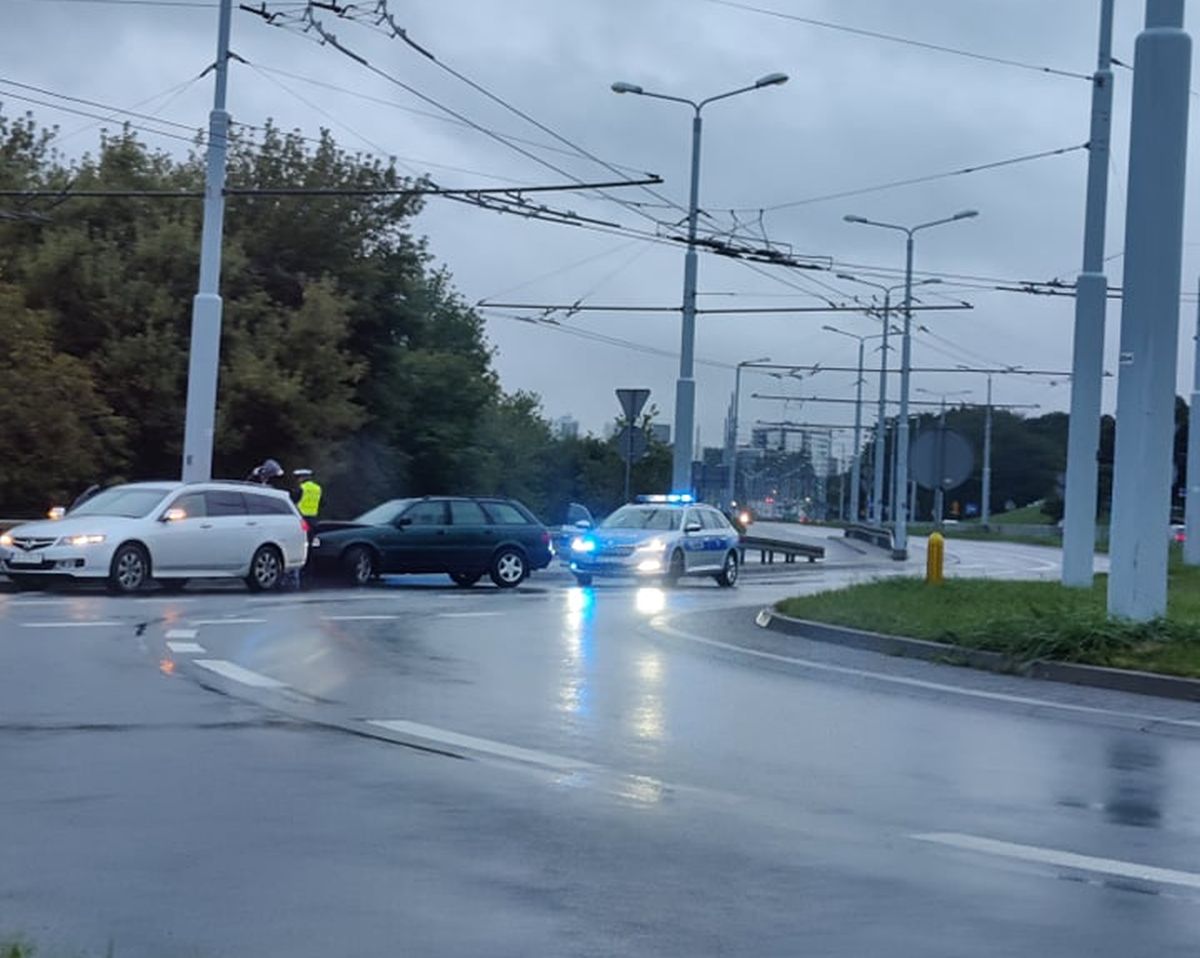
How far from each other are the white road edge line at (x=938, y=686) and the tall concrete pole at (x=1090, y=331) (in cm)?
799

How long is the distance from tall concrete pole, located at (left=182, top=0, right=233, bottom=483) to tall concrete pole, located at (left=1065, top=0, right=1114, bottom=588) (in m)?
12.8

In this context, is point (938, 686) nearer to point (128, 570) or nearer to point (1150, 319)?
point (1150, 319)

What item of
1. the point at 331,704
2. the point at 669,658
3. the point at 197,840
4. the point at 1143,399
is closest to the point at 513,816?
the point at 197,840

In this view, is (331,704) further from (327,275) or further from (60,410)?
(327,275)

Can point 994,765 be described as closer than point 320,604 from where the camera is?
Yes

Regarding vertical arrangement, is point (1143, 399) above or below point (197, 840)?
above

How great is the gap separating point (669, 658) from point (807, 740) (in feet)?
17.8

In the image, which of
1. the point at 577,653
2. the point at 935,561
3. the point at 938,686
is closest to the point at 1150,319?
the point at 938,686

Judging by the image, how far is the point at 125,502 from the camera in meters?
24.8

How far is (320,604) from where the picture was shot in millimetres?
23219

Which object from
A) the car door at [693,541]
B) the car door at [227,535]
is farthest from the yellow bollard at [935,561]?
the car door at [227,535]

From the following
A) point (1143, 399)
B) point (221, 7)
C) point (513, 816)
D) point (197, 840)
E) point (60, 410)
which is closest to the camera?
point (197, 840)

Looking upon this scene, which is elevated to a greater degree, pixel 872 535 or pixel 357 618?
pixel 872 535

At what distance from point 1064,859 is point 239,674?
7942mm
